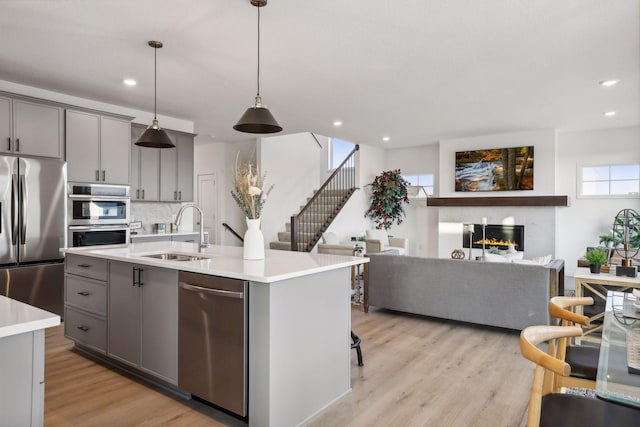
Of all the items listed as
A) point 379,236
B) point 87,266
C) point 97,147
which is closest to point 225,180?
point 379,236

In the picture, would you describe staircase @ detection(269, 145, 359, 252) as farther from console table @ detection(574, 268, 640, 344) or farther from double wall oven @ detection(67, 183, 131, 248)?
console table @ detection(574, 268, 640, 344)

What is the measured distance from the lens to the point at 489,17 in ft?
9.88

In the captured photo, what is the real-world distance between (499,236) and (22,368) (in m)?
7.96

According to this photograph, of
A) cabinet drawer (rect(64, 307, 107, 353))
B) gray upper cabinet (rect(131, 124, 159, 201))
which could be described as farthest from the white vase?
gray upper cabinet (rect(131, 124, 159, 201))

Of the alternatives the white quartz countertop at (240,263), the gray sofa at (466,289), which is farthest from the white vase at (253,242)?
the gray sofa at (466,289)

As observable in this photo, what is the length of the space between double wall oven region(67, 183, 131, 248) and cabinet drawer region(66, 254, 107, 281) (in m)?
1.17

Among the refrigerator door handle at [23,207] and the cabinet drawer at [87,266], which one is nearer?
the cabinet drawer at [87,266]

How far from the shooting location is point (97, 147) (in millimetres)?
4887

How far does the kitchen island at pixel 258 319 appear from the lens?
7.22ft

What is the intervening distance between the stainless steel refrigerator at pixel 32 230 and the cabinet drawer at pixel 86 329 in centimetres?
93

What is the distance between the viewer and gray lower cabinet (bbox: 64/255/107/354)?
3.25 m

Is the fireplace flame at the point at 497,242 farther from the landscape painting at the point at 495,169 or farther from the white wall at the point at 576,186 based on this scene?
the landscape painting at the point at 495,169

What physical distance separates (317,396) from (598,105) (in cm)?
564

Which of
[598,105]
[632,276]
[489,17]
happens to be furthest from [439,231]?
[489,17]
